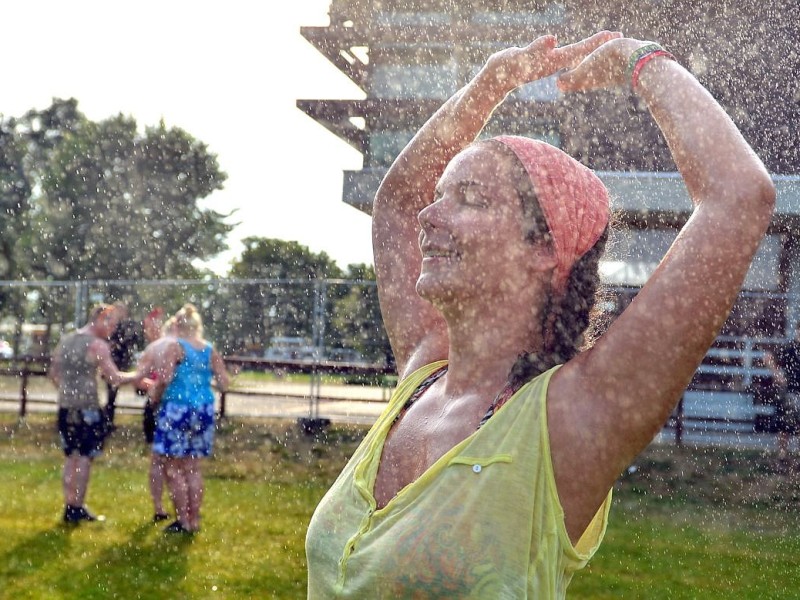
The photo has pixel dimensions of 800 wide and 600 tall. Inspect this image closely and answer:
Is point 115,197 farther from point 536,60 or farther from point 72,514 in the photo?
point 536,60

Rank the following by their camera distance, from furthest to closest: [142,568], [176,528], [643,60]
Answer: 1. [176,528]
2. [142,568]
3. [643,60]

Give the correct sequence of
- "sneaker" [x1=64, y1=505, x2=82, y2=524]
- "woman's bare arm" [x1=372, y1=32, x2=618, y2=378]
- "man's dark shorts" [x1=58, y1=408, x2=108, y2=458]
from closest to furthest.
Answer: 1. "woman's bare arm" [x1=372, y1=32, x2=618, y2=378]
2. "sneaker" [x1=64, y1=505, x2=82, y2=524]
3. "man's dark shorts" [x1=58, y1=408, x2=108, y2=458]

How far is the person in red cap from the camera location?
116cm

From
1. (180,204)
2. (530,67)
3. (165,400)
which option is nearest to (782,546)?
(165,400)

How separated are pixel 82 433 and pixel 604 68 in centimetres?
631

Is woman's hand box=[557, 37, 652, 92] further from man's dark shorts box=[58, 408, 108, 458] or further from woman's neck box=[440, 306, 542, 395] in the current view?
man's dark shorts box=[58, 408, 108, 458]

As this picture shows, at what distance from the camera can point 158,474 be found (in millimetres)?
6836

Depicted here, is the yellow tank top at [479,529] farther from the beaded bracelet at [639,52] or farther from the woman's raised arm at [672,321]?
the beaded bracelet at [639,52]

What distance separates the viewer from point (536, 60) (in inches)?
59.1

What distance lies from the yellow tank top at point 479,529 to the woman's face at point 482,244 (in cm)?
16

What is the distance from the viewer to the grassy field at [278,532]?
5.35 m

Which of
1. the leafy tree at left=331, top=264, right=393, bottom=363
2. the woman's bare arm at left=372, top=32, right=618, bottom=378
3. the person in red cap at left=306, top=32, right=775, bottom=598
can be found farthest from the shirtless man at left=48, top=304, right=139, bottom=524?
the person in red cap at left=306, top=32, right=775, bottom=598

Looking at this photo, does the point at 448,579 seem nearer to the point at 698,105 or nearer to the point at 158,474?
the point at 698,105

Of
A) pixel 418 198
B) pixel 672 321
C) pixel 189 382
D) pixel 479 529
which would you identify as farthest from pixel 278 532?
pixel 672 321
